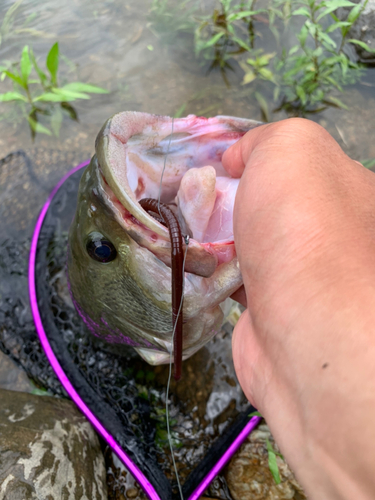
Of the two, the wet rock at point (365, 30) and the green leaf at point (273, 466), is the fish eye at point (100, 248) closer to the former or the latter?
→ the green leaf at point (273, 466)

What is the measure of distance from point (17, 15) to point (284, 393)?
5201 mm

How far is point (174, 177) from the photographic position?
1.65 meters

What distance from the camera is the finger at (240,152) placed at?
131 cm

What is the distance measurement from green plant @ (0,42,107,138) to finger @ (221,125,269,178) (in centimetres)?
255

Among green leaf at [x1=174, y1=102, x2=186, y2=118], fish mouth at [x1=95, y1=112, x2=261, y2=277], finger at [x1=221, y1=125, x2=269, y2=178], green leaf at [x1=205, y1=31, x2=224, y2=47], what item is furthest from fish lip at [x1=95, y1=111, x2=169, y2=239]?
green leaf at [x1=205, y1=31, x2=224, y2=47]

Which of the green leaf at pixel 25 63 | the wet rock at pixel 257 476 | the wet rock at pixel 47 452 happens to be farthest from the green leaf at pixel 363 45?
the wet rock at pixel 47 452

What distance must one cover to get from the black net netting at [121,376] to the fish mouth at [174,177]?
1.52 meters

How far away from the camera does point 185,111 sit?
3658mm

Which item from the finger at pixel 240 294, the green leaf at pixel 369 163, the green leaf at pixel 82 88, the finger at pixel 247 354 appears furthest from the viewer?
the green leaf at pixel 82 88

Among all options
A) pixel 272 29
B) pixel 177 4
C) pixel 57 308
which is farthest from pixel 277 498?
pixel 177 4

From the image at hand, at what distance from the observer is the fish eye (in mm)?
1413

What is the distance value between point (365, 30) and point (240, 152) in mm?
3250

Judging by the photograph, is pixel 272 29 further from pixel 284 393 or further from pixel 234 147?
pixel 284 393

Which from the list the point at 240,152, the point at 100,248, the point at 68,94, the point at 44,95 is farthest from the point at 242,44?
the point at 100,248
